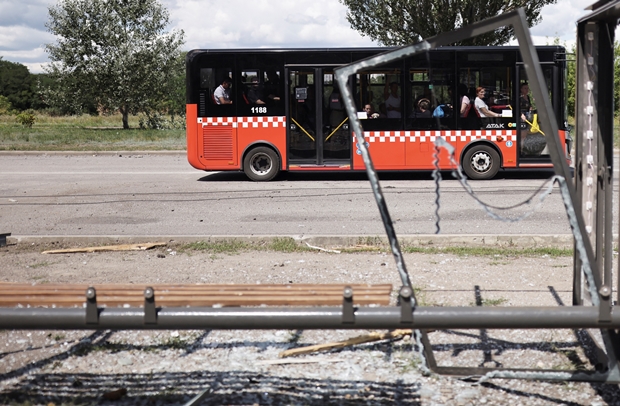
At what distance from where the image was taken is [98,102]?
4503 centimetres

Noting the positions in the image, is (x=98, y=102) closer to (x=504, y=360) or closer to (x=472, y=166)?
(x=472, y=166)

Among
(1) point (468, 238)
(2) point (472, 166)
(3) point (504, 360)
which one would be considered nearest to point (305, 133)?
(2) point (472, 166)

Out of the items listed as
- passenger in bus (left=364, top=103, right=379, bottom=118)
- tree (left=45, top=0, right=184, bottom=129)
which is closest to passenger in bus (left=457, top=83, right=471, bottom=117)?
passenger in bus (left=364, top=103, right=379, bottom=118)

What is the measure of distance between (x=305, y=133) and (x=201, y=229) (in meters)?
7.01

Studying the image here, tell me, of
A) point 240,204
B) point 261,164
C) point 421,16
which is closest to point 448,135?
point 261,164

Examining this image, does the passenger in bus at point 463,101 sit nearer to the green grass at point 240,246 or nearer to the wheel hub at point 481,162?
the wheel hub at point 481,162

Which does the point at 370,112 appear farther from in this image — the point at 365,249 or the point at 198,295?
the point at 198,295

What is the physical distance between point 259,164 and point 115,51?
29667 mm

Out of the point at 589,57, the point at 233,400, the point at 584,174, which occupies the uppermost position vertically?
the point at 589,57

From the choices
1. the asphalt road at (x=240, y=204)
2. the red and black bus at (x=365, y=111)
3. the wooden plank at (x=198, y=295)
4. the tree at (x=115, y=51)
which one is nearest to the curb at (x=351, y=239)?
the asphalt road at (x=240, y=204)

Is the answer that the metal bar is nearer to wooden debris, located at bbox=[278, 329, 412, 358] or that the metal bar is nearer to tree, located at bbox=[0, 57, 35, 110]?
wooden debris, located at bbox=[278, 329, 412, 358]

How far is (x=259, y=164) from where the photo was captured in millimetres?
16469

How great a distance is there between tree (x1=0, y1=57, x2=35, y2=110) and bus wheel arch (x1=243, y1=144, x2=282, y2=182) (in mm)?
91000

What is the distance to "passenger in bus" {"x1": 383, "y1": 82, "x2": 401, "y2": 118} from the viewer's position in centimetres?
1603
